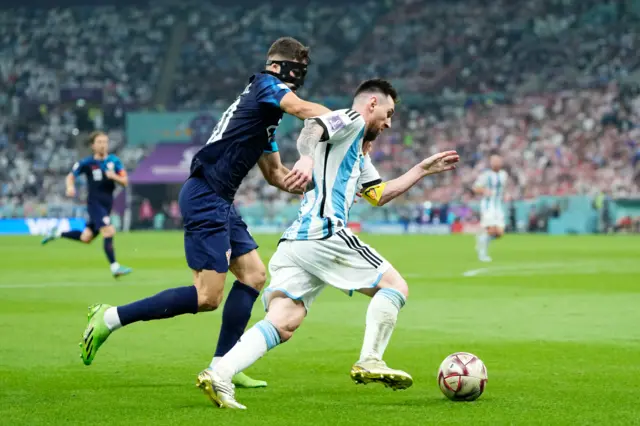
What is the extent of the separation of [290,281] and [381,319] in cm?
62

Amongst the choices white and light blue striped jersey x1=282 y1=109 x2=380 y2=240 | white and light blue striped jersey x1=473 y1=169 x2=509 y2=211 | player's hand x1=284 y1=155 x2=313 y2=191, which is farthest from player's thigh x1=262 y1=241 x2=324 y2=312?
white and light blue striped jersey x1=473 y1=169 x2=509 y2=211

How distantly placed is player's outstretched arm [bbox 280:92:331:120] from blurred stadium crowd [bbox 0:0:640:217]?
127ft

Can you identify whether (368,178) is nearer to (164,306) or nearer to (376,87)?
(376,87)

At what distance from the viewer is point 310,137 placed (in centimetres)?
664

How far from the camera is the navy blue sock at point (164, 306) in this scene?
7555mm

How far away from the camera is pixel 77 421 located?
6379 millimetres

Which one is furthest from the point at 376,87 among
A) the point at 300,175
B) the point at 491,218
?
the point at 491,218

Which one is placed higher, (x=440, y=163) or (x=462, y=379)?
(x=440, y=163)

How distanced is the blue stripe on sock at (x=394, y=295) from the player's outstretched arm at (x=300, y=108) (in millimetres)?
1215

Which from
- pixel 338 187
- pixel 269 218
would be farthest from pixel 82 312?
pixel 269 218

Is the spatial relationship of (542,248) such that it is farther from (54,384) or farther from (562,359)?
(54,384)

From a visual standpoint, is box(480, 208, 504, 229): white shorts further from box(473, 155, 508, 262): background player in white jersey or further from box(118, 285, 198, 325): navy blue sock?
box(118, 285, 198, 325): navy blue sock

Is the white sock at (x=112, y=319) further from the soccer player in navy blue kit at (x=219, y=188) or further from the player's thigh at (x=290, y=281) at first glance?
the player's thigh at (x=290, y=281)

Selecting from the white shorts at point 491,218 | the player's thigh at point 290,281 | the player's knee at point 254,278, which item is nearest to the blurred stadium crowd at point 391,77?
the white shorts at point 491,218
